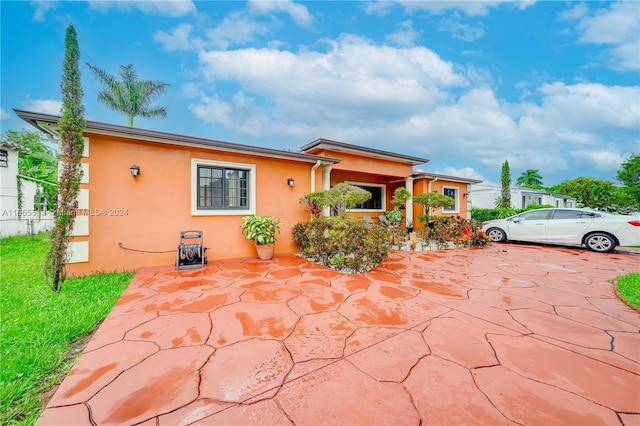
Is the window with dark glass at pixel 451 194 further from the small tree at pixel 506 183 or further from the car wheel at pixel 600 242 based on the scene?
the small tree at pixel 506 183

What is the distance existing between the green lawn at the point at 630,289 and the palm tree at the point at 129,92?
21241 mm

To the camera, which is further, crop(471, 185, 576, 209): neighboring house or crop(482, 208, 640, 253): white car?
crop(471, 185, 576, 209): neighboring house

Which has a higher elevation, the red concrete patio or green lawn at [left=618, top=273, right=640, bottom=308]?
green lawn at [left=618, top=273, right=640, bottom=308]

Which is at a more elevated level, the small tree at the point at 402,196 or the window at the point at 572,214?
the small tree at the point at 402,196

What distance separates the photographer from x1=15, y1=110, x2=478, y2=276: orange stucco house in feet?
14.9

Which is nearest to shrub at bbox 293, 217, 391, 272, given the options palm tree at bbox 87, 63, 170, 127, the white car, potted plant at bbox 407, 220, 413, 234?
potted plant at bbox 407, 220, 413, 234

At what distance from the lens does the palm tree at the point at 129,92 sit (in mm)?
14078

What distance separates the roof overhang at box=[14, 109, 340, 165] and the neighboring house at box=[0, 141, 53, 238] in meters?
8.69

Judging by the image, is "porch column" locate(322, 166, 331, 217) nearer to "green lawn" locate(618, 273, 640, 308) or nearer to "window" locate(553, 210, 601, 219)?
"green lawn" locate(618, 273, 640, 308)

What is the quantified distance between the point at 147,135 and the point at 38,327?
3757 millimetres

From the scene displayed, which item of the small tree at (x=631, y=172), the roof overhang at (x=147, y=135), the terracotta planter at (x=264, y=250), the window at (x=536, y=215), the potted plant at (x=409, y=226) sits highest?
the small tree at (x=631, y=172)

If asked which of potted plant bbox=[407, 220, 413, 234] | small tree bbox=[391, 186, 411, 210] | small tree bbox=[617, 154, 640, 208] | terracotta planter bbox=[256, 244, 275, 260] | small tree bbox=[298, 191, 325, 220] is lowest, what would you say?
terracotta planter bbox=[256, 244, 275, 260]

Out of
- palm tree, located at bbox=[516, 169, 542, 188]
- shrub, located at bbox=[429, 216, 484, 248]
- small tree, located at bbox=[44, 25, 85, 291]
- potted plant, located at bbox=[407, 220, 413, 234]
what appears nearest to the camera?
small tree, located at bbox=[44, 25, 85, 291]

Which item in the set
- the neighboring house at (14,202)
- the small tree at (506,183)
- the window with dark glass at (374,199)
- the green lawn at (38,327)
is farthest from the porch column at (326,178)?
the small tree at (506,183)
